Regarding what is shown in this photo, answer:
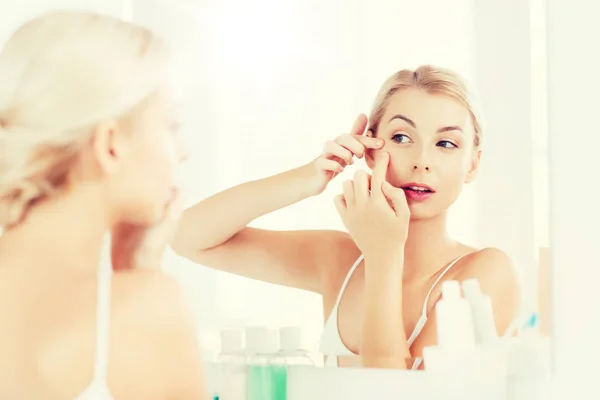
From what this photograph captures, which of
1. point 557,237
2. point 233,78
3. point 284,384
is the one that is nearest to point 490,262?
point 557,237

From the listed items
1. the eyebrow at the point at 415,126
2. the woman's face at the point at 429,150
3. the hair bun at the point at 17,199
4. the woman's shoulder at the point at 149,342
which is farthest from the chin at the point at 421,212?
the hair bun at the point at 17,199

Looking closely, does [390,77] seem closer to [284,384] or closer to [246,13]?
[246,13]

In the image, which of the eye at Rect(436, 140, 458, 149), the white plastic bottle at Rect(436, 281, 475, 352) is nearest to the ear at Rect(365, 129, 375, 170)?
the eye at Rect(436, 140, 458, 149)

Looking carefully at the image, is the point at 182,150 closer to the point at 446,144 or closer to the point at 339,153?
the point at 339,153

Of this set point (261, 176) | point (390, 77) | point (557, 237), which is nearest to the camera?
point (557, 237)

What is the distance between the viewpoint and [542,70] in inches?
36.5

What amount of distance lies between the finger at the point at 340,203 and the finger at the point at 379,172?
0.17ft

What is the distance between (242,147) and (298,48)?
0.17 m

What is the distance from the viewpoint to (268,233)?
1.13 metres

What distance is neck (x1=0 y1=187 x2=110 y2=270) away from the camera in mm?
1104

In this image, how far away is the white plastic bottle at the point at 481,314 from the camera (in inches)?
36.4

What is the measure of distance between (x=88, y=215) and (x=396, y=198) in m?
0.46

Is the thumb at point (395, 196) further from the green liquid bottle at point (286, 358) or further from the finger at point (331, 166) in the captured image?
the green liquid bottle at point (286, 358)

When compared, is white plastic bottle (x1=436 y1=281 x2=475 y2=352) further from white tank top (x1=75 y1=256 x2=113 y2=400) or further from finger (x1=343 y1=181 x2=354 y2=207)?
white tank top (x1=75 y1=256 x2=113 y2=400)
